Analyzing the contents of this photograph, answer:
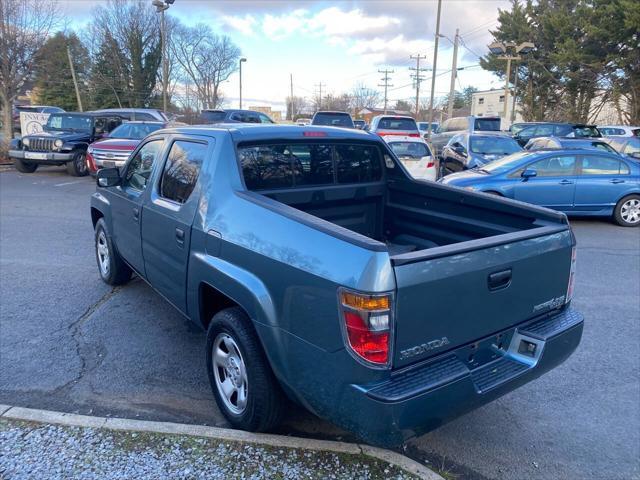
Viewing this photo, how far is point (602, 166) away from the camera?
32.5 ft

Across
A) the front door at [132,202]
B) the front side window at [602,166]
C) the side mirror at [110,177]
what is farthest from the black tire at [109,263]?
the front side window at [602,166]

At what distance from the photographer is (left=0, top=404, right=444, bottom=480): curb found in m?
2.78

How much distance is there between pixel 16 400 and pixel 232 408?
5.17 feet

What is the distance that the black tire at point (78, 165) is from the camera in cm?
1508

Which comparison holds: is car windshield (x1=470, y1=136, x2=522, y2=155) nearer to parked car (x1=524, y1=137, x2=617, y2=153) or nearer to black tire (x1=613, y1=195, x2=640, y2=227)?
parked car (x1=524, y1=137, x2=617, y2=153)

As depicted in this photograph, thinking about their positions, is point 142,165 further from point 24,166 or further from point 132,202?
point 24,166

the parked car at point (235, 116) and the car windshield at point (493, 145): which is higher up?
the parked car at point (235, 116)

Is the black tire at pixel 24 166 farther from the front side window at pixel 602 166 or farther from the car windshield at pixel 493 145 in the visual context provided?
the front side window at pixel 602 166

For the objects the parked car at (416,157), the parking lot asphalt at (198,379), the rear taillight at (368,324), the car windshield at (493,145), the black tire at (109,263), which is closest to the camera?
the rear taillight at (368,324)

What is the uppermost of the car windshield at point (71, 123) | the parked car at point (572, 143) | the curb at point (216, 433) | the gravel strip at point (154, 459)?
the car windshield at point (71, 123)

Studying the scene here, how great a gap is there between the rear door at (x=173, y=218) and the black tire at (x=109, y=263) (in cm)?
132

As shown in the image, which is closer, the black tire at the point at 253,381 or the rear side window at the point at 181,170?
the black tire at the point at 253,381

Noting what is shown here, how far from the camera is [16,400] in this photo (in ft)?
11.2

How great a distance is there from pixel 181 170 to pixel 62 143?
516 inches
